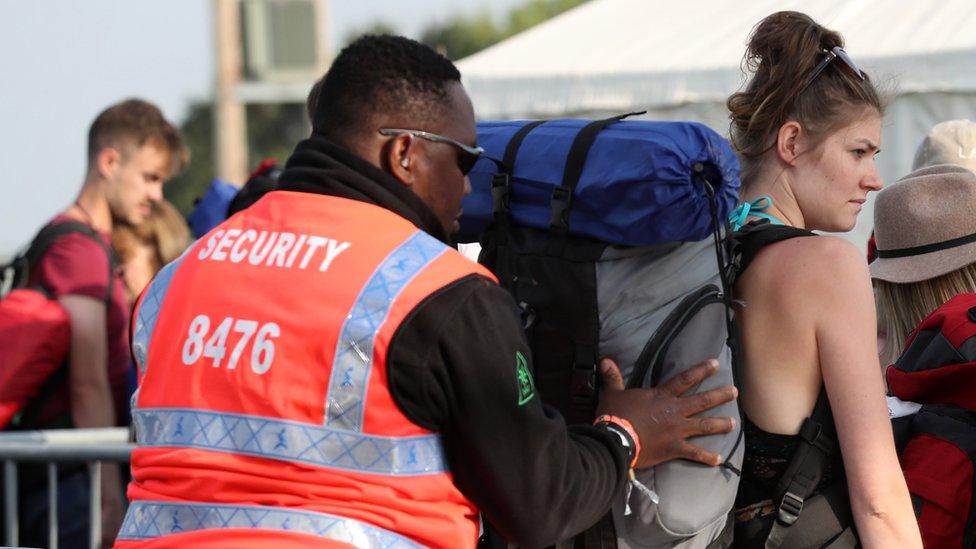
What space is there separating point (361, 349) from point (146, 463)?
1.44 ft

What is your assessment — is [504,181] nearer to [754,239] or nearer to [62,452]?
[754,239]

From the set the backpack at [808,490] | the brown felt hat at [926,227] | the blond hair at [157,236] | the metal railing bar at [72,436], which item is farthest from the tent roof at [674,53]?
the backpack at [808,490]

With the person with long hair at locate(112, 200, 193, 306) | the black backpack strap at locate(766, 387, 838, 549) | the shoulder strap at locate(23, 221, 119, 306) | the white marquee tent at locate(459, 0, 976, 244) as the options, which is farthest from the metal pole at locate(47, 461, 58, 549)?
the white marquee tent at locate(459, 0, 976, 244)

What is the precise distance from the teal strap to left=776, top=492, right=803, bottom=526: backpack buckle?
1.78 feet

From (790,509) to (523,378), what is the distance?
71 centimetres

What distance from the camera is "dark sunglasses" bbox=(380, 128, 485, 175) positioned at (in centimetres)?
203

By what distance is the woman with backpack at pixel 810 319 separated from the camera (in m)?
2.25

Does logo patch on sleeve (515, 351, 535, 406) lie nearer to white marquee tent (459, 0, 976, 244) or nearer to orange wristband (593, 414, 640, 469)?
orange wristband (593, 414, 640, 469)

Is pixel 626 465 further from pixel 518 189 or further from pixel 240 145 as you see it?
pixel 240 145

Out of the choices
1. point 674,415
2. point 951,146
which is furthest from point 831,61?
point 951,146

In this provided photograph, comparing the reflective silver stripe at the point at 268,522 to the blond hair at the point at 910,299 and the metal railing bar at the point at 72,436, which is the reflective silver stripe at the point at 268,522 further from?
the metal railing bar at the point at 72,436

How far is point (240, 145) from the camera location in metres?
15.6

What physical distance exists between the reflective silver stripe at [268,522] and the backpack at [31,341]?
246 cm

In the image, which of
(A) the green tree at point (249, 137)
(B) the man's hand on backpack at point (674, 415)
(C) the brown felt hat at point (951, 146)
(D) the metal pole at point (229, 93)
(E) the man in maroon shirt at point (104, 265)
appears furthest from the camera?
(A) the green tree at point (249, 137)
